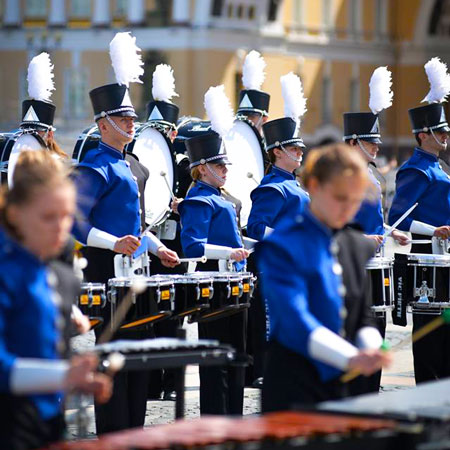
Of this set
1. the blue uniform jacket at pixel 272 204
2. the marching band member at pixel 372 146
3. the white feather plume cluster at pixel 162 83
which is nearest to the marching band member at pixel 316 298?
the marching band member at pixel 372 146

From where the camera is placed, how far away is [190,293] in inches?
338

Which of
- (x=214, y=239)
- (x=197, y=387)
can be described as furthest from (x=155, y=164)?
(x=197, y=387)

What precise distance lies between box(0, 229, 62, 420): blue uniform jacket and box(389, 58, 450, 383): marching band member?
4.91 metres

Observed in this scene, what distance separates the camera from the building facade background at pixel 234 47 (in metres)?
49.0

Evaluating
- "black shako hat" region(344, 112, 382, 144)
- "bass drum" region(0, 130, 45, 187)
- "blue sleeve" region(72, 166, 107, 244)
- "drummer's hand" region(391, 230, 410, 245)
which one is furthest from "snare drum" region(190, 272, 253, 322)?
"black shako hat" region(344, 112, 382, 144)

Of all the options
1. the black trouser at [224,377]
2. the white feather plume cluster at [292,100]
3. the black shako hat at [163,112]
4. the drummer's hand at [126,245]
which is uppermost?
the white feather plume cluster at [292,100]

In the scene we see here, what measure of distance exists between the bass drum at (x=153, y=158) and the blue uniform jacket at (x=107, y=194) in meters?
1.53

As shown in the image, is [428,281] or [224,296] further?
[428,281]

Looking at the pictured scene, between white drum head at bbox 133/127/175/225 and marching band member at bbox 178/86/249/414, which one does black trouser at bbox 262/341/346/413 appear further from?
white drum head at bbox 133/127/175/225

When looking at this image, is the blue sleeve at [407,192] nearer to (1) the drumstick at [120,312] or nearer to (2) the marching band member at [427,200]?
(2) the marching band member at [427,200]

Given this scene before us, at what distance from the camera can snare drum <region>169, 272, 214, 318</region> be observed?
336 inches

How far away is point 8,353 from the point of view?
504 cm

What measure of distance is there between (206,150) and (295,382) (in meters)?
3.95

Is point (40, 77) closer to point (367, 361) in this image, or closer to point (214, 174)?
point (214, 174)
